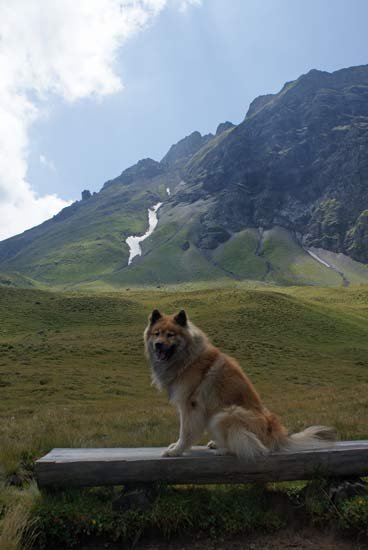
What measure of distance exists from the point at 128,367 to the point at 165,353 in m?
33.5

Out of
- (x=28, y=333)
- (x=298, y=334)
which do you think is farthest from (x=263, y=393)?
(x=28, y=333)

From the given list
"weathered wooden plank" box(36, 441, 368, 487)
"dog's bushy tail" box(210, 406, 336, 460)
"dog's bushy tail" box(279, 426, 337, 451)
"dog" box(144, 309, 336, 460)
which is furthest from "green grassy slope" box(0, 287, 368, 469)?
"dog's bushy tail" box(210, 406, 336, 460)

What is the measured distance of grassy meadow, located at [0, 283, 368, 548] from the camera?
11.6m

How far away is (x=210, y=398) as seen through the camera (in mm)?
6969

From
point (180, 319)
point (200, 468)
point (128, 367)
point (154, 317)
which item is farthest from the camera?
point (128, 367)

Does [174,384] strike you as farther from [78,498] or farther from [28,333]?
[28,333]

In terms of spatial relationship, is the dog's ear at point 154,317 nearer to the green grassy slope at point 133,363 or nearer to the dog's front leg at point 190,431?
the dog's front leg at point 190,431

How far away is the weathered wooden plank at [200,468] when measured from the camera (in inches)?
248

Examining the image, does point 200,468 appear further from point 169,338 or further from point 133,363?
point 133,363

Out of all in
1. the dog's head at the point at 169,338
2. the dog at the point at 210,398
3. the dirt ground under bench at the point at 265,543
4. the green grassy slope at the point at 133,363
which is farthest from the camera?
the green grassy slope at the point at 133,363

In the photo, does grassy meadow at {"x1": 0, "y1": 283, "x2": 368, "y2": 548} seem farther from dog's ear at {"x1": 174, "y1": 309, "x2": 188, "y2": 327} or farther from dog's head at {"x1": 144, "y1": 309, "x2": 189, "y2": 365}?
dog's ear at {"x1": 174, "y1": 309, "x2": 188, "y2": 327}

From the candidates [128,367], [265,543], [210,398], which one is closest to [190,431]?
[210,398]

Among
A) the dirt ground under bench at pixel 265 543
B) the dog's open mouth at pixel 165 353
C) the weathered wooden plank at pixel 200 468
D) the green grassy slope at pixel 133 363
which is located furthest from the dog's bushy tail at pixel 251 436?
the green grassy slope at pixel 133 363

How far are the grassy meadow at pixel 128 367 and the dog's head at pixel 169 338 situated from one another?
2942 millimetres
